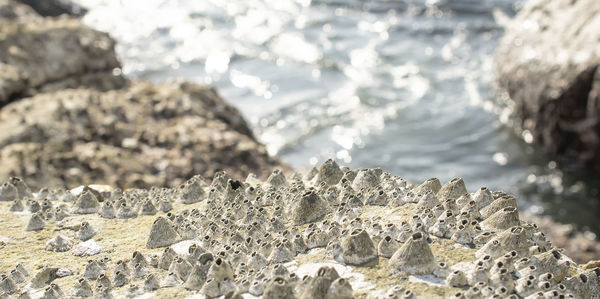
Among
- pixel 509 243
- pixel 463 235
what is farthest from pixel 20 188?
pixel 509 243

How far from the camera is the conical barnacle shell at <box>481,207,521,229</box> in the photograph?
12.6ft

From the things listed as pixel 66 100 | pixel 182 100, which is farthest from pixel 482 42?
pixel 66 100

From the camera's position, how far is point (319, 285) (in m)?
3.14

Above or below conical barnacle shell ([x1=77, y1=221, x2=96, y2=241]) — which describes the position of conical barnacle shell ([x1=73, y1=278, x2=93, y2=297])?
below

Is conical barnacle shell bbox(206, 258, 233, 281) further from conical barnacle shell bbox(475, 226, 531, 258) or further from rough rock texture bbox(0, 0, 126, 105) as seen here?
rough rock texture bbox(0, 0, 126, 105)

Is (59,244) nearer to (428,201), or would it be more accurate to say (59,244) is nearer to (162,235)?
(162,235)

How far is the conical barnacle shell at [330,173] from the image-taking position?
4923mm

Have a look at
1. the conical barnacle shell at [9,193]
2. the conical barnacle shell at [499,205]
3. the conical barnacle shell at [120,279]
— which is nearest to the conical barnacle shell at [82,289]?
the conical barnacle shell at [120,279]

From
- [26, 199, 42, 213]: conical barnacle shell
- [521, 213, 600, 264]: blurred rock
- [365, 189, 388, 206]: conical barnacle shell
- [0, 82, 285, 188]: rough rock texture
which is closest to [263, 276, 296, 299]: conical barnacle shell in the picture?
[365, 189, 388, 206]: conical barnacle shell

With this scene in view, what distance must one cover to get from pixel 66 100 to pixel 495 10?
20306 mm

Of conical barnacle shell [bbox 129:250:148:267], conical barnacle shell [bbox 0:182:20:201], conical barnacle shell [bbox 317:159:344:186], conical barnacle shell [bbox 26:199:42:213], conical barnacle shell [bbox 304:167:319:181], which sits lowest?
conical barnacle shell [bbox 129:250:148:267]

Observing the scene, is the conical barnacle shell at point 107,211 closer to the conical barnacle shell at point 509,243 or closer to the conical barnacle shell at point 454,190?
the conical barnacle shell at point 454,190

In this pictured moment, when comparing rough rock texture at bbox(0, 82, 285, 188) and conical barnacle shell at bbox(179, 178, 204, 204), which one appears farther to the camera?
rough rock texture at bbox(0, 82, 285, 188)

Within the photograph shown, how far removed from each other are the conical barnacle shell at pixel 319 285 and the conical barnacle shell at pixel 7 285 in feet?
5.81
